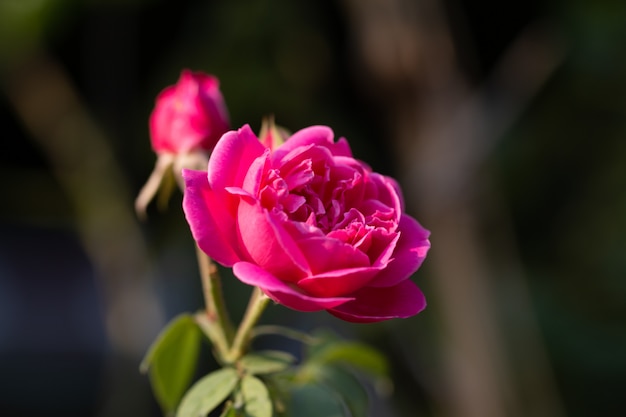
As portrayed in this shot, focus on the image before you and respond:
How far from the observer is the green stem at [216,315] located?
546 millimetres

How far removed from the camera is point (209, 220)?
0.48m

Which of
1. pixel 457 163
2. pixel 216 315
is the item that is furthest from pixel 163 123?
pixel 457 163

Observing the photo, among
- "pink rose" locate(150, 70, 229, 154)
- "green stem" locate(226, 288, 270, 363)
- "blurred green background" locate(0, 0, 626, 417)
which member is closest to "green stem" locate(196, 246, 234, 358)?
"green stem" locate(226, 288, 270, 363)

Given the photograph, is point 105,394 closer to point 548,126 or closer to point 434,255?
point 434,255

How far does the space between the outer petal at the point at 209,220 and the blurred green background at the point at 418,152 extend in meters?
1.41

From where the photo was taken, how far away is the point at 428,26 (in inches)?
71.8

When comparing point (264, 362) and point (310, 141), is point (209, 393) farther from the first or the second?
point (310, 141)

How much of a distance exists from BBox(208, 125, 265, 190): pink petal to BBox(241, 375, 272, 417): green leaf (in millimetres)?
139

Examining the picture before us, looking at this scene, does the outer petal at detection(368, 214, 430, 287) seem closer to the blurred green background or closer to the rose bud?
the rose bud

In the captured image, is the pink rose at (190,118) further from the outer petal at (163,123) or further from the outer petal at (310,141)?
the outer petal at (310,141)

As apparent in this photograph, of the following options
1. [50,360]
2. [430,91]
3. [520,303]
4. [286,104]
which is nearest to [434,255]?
[520,303]

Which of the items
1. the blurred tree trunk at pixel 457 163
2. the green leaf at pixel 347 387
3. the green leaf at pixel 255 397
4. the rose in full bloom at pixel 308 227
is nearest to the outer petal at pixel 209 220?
the rose in full bloom at pixel 308 227

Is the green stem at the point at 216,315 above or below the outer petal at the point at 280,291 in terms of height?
below

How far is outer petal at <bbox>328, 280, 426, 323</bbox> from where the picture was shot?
1.55ft
